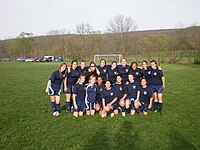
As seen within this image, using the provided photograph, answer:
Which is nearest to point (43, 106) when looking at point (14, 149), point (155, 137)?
point (14, 149)

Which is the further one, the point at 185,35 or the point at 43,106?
the point at 185,35

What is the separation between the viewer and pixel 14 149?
3.51 m

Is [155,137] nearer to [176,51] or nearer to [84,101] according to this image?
[84,101]

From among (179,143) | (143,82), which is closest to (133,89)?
(143,82)

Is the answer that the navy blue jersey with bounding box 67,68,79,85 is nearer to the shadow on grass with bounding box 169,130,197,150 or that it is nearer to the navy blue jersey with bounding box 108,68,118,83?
the navy blue jersey with bounding box 108,68,118,83

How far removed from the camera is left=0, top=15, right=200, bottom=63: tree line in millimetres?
39219

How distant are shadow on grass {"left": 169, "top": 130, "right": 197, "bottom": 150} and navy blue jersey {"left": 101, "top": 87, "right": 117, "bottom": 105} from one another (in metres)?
1.94

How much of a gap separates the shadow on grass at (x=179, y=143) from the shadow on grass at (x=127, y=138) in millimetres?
709

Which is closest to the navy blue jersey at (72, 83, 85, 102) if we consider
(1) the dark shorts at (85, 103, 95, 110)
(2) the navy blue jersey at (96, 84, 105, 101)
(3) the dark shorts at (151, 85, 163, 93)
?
(1) the dark shorts at (85, 103, 95, 110)

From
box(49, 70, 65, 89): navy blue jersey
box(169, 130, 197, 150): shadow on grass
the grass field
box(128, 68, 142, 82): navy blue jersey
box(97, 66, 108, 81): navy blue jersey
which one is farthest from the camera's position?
box(97, 66, 108, 81): navy blue jersey

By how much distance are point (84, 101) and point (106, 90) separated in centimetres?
76

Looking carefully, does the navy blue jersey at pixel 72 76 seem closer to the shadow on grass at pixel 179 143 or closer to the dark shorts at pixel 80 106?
the dark shorts at pixel 80 106

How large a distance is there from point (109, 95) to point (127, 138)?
1.67m

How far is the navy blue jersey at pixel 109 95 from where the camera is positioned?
17.7 ft
